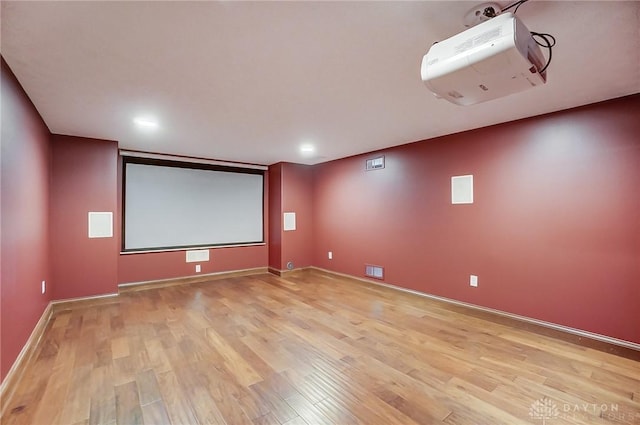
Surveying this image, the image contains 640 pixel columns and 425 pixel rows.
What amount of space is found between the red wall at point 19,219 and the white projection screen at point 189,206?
1.49m

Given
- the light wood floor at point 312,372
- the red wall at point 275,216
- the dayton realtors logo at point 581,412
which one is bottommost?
the dayton realtors logo at point 581,412

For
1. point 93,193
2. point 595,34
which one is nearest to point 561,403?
point 595,34

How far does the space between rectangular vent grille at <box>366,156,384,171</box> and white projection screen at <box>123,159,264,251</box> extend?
244 cm

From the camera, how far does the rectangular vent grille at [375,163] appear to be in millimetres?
4756

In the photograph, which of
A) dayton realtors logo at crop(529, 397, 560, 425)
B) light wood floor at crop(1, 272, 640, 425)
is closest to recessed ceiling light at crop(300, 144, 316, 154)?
light wood floor at crop(1, 272, 640, 425)

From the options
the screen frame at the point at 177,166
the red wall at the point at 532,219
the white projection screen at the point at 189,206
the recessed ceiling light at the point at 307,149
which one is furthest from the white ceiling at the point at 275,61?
the white projection screen at the point at 189,206

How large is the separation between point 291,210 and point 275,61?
4074 mm

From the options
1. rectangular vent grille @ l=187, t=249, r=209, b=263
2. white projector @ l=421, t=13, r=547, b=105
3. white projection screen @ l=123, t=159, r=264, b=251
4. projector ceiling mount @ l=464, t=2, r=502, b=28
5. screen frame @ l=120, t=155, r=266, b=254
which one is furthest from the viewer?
rectangular vent grille @ l=187, t=249, r=209, b=263

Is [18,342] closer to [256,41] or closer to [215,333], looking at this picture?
[215,333]

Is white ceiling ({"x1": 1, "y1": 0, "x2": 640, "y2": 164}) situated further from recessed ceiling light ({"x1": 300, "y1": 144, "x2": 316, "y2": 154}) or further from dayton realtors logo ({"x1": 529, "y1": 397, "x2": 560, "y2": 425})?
dayton realtors logo ({"x1": 529, "y1": 397, "x2": 560, "y2": 425})

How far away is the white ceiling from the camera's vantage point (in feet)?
5.00

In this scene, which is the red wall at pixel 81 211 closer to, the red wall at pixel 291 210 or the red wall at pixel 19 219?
the red wall at pixel 19 219

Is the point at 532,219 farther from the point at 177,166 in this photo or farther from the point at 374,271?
the point at 177,166

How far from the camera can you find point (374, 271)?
4.82 m
